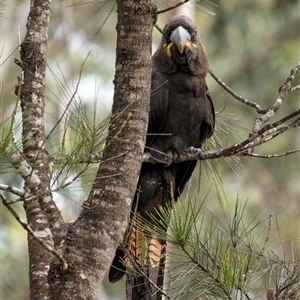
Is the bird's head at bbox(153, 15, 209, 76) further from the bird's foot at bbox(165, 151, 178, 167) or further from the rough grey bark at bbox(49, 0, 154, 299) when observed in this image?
the rough grey bark at bbox(49, 0, 154, 299)

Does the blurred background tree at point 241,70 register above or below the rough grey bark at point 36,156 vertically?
above

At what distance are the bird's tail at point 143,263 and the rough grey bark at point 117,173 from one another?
36cm

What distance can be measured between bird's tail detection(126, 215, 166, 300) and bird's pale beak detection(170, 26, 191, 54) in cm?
81

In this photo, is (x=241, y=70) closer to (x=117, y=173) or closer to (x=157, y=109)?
(x=157, y=109)

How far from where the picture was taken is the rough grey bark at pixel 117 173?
1.56 m

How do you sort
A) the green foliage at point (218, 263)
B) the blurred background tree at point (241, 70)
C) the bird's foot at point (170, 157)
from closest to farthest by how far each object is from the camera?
1. the green foliage at point (218, 263)
2. the bird's foot at point (170, 157)
3. the blurred background tree at point (241, 70)

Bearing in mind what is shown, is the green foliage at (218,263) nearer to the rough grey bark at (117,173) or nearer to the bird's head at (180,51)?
the rough grey bark at (117,173)

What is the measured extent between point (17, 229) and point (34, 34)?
5.03 meters

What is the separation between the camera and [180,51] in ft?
9.12

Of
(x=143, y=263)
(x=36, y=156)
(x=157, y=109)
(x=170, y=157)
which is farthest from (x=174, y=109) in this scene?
(x=36, y=156)

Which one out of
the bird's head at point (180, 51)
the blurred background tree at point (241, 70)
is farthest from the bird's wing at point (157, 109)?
the blurred background tree at point (241, 70)

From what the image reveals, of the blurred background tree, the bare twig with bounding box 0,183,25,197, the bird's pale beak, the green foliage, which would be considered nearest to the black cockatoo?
the bird's pale beak

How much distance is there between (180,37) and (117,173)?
48.6 inches

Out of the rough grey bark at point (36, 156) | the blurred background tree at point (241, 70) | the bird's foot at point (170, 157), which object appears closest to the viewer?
the rough grey bark at point (36, 156)
